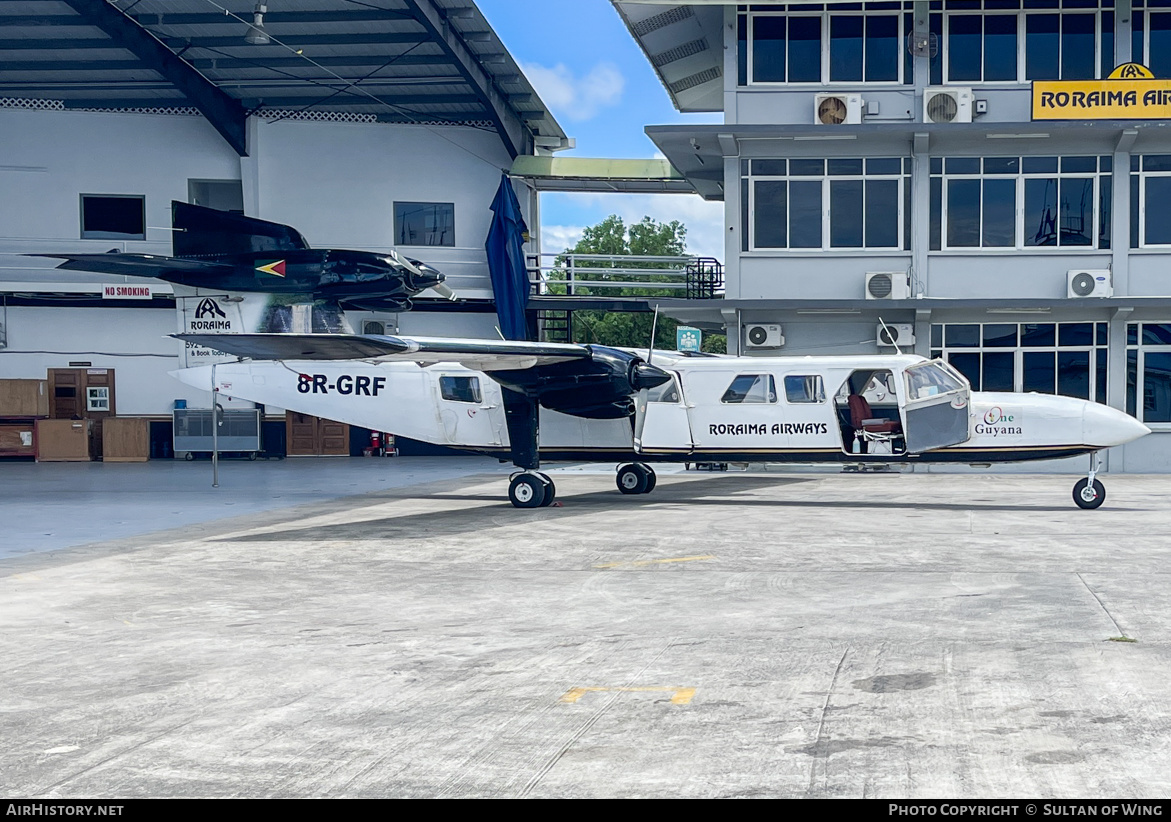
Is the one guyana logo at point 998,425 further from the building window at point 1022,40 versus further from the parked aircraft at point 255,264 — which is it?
the parked aircraft at point 255,264

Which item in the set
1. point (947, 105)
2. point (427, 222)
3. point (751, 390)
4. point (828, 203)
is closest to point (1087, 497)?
point (751, 390)

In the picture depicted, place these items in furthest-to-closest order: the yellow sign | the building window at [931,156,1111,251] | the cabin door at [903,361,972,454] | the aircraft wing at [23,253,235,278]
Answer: the building window at [931,156,1111,251], the yellow sign, the aircraft wing at [23,253,235,278], the cabin door at [903,361,972,454]

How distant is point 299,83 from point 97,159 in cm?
717

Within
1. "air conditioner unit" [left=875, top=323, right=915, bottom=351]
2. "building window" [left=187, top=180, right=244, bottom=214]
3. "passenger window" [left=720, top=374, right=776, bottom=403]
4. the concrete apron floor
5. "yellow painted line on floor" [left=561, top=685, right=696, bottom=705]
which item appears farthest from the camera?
"building window" [left=187, top=180, right=244, bottom=214]

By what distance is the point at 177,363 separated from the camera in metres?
33.4

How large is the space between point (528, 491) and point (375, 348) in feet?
15.9

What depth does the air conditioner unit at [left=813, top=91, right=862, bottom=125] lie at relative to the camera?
25.7m

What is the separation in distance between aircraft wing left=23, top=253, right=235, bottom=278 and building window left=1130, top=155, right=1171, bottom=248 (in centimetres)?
2118

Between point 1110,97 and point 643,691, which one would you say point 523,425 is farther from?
point 1110,97

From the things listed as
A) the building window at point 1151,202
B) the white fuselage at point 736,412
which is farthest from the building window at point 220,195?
the building window at point 1151,202

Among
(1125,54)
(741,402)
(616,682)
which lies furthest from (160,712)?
(1125,54)

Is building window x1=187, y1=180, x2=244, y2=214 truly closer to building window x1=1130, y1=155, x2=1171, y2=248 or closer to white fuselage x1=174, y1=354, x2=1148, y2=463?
white fuselage x1=174, y1=354, x2=1148, y2=463

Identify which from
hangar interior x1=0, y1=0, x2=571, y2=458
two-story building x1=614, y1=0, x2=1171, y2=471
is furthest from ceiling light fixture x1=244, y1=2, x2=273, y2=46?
two-story building x1=614, y1=0, x2=1171, y2=471

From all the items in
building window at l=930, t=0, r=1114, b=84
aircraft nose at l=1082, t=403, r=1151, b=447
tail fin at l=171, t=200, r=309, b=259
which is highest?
building window at l=930, t=0, r=1114, b=84
